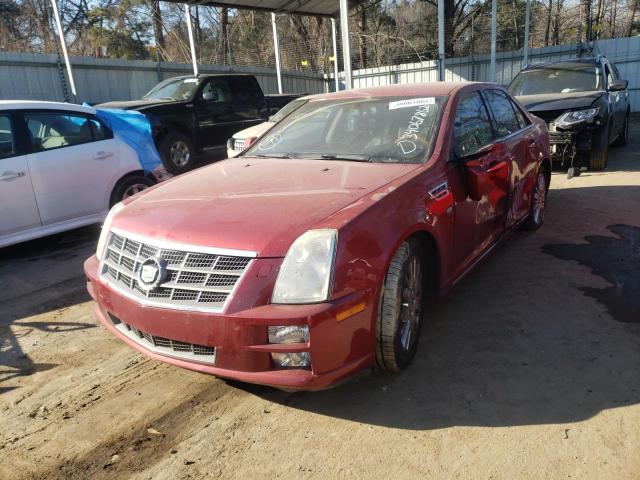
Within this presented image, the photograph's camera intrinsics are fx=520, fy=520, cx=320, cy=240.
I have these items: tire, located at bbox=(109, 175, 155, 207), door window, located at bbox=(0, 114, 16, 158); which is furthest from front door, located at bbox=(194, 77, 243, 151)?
door window, located at bbox=(0, 114, 16, 158)

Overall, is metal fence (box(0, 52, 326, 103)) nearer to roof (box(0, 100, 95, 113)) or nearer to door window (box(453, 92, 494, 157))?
roof (box(0, 100, 95, 113))

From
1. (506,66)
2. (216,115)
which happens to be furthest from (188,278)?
(506,66)

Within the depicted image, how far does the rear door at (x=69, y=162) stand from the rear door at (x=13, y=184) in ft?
0.28

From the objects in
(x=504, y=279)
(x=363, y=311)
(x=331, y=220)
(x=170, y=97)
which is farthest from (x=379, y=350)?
(x=170, y=97)

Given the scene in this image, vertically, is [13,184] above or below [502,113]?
below

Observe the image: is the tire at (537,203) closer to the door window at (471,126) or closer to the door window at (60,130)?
the door window at (471,126)

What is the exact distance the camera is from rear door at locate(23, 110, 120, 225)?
5340mm

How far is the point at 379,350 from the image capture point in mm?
2740

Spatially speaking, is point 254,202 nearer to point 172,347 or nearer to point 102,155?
point 172,347

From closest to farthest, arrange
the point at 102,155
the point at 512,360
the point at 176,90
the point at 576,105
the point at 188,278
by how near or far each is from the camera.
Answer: the point at 188,278 < the point at 512,360 < the point at 102,155 < the point at 576,105 < the point at 176,90

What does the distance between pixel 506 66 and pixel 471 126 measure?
1617 cm

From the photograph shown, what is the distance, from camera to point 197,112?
981cm

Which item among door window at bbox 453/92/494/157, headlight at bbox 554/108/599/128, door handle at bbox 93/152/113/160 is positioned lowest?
headlight at bbox 554/108/599/128

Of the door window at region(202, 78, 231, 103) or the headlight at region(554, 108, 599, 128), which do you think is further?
the door window at region(202, 78, 231, 103)
